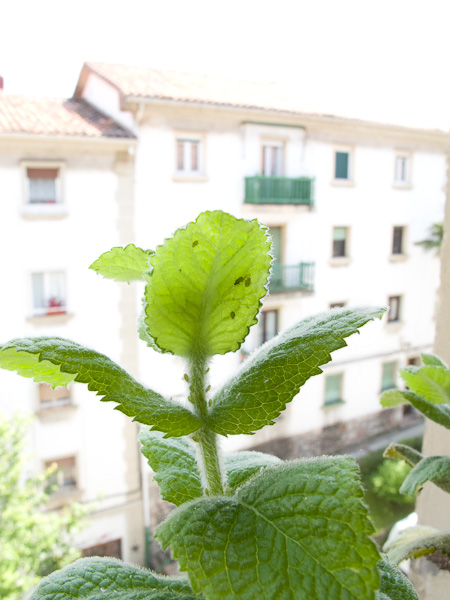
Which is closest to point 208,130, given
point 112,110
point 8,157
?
point 112,110

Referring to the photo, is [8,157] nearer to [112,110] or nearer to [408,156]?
[112,110]

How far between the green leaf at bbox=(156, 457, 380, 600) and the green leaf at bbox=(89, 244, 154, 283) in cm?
7

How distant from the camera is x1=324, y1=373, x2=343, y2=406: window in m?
3.71

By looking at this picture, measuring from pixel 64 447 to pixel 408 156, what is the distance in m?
2.96

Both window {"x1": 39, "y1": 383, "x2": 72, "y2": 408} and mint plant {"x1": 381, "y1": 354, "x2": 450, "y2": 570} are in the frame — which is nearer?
mint plant {"x1": 381, "y1": 354, "x2": 450, "y2": 570}

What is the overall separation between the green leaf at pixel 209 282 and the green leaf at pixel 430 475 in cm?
15

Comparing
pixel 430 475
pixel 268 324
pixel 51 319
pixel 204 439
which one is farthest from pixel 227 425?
pixel 268 324

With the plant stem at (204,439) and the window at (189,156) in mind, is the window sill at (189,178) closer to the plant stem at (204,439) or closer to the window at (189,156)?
the window at (189,156)

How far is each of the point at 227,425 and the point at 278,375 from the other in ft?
0.07

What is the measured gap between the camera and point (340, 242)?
363 centimetres

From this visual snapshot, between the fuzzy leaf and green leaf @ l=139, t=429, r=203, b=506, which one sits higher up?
green leaf @ l=139, t=429, r=203, b=506

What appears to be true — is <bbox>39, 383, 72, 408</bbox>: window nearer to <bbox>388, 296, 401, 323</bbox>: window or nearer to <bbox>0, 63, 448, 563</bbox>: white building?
<bbox>0, 63, 448, 563</bbox>: white building

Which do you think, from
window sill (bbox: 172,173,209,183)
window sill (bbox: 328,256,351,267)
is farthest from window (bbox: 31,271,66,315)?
window sill (bbox: 328,256,351,267)

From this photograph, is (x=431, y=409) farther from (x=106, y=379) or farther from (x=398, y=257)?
(x=398, y=257)
